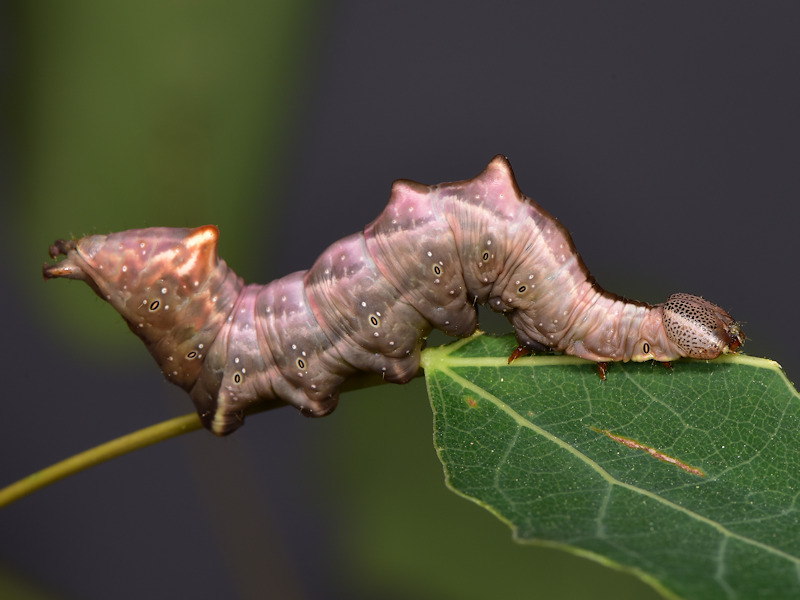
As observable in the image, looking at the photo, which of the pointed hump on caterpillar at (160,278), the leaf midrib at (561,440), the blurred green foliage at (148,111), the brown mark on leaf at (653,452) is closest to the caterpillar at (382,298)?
the pointed hump on caterpillar at (160,278)

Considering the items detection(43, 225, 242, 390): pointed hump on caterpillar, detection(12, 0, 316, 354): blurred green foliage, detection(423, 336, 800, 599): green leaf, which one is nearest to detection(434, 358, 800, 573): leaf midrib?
detection(423, 336, 800, 599): green leaf

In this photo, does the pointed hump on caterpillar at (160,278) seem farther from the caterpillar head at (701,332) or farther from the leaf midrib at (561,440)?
the caterpillar head at (701,332)

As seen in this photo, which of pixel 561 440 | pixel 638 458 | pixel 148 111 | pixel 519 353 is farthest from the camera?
pixel 148 111

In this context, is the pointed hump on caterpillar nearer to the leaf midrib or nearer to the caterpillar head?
the leaf midrib

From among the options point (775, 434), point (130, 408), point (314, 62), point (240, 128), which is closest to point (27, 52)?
point (240, 128)

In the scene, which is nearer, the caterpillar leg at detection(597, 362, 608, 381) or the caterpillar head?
the caterpillar head


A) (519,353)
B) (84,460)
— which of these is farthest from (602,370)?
(84,460)

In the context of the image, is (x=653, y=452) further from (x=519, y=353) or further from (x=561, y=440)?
(x=519, y=353)

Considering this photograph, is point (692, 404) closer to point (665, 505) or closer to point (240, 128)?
point (665, 505)
